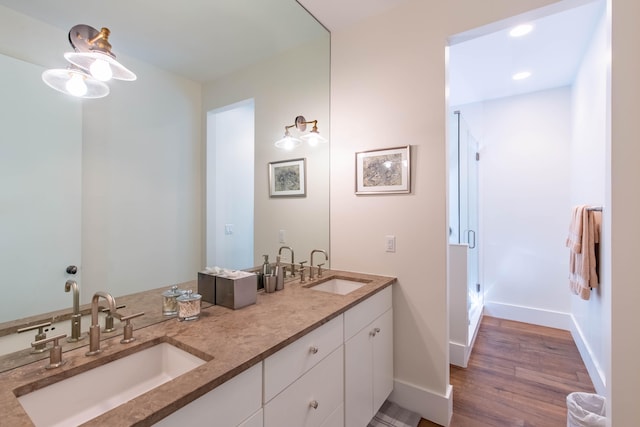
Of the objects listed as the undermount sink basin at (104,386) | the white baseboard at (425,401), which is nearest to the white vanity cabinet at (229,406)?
the undermount sink basin at (104,386)

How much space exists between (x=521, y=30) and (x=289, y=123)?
1.98 meters

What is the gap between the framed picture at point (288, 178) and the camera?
2.06m

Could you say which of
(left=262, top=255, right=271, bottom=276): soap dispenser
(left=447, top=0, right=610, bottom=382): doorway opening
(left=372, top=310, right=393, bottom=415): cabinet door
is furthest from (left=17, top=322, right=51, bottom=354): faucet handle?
(left=447, top=0, right=610, bottom=382): doorway opening

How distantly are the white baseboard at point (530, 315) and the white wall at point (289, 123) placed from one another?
282 centimetres

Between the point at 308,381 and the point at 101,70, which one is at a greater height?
the point at 101,70

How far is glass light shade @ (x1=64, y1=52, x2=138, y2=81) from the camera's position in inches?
39.4

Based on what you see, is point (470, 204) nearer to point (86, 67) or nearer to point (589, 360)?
point (589, 360)

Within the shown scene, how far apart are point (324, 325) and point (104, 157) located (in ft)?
3.88

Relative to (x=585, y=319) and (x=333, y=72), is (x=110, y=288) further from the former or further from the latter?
(x=585, y=319)

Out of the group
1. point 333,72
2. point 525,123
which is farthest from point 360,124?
point 525,123

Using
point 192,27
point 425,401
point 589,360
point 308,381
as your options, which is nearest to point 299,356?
point 308,381

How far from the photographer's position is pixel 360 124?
7.14 feet

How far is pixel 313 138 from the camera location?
2.23 meters

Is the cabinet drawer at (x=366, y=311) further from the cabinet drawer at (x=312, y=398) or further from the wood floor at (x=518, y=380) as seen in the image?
the wood floor at (x=518, y=380)
